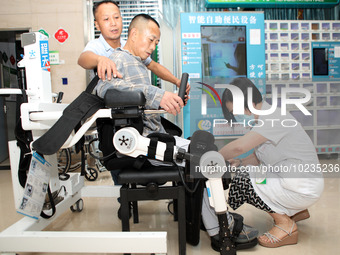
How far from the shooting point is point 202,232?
1721mm

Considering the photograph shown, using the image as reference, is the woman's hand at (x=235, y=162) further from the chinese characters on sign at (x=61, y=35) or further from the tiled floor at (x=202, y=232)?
the chinese characters on sign at (x=61, y=35)

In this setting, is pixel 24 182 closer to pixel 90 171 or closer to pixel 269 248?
pixel 269 248

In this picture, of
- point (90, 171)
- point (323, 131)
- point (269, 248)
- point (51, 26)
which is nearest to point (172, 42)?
point (51, 26)

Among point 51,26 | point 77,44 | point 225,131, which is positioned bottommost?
point 225,131

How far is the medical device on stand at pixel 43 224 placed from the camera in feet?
3.76

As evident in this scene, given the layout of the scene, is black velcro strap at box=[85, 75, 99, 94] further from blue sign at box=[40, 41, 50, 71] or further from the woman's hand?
the woman's hand

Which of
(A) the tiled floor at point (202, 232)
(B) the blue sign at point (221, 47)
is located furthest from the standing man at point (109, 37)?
(B) the blue sign at point (221, 47)

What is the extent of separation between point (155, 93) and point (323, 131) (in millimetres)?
3595

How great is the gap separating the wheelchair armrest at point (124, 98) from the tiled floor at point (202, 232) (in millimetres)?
880

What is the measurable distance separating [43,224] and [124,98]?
0.94m

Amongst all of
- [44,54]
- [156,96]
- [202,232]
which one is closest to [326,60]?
[202,232]

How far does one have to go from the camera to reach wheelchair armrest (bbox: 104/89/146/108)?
3.71 ft

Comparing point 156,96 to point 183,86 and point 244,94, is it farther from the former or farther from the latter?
point 244,94

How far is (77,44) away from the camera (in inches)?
151
